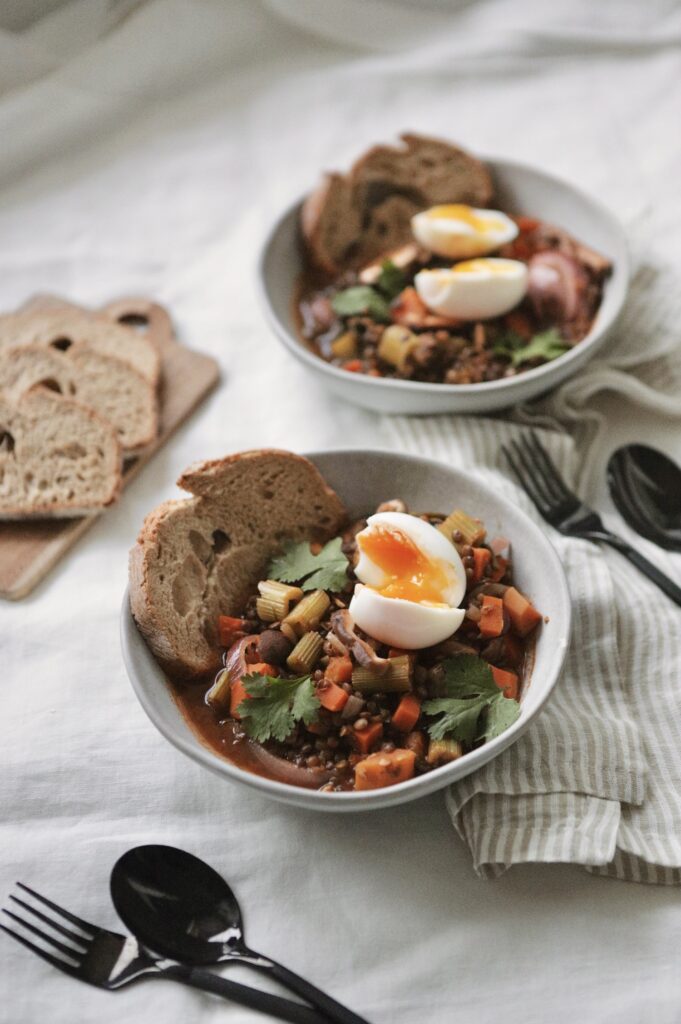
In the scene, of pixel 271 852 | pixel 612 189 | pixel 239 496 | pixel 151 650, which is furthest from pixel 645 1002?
pixel 612 189

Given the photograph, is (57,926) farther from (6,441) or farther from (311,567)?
(6,441)

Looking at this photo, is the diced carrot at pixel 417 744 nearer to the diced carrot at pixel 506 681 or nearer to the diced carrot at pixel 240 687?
the diced carrot at pixel 506 681

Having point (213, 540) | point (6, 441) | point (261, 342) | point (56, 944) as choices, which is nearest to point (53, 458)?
point (6, 441)

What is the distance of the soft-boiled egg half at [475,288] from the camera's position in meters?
3.70

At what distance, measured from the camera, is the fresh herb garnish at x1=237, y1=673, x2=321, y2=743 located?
8.40 ft

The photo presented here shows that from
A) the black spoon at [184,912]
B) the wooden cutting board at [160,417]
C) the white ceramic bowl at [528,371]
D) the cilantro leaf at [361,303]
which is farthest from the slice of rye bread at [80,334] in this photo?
the black spoon at [184,912]

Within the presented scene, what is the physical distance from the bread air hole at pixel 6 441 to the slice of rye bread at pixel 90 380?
18 cm

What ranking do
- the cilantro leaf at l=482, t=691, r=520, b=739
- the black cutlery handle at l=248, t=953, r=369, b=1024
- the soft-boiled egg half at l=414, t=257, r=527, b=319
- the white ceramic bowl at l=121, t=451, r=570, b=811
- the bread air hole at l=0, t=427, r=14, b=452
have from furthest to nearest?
the soft-boiled egg half at l=414, t=257, r=527, b=319 → the bread air hole at l=0, t=427, r=14, b=452 → the cilantro leaf at l=482, t=691, r=520, b=739 → the white ceramic bowl at l=121, t=451, r=570, b=811 → the black cutlery handle at l=248, t=953, r=369, b=1024

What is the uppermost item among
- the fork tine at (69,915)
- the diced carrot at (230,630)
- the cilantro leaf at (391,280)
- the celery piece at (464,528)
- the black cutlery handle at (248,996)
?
the cilantro leaf at (391,280)

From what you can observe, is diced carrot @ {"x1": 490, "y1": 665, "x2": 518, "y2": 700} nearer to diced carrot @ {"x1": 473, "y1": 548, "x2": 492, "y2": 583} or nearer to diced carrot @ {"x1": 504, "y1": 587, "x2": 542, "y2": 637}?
diced carrot @ {"x1": 504, "y1": 587, "x2": 542, "y2": 637}

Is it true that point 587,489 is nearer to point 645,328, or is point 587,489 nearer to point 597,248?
point 645,328

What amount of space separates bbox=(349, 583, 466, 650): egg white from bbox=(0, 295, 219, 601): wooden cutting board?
124 centimetres

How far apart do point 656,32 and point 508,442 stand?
2.85 m

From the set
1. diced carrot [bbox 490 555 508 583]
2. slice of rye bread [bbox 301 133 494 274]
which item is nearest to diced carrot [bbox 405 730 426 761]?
diced carrot [bbox 490 555 508 583]
